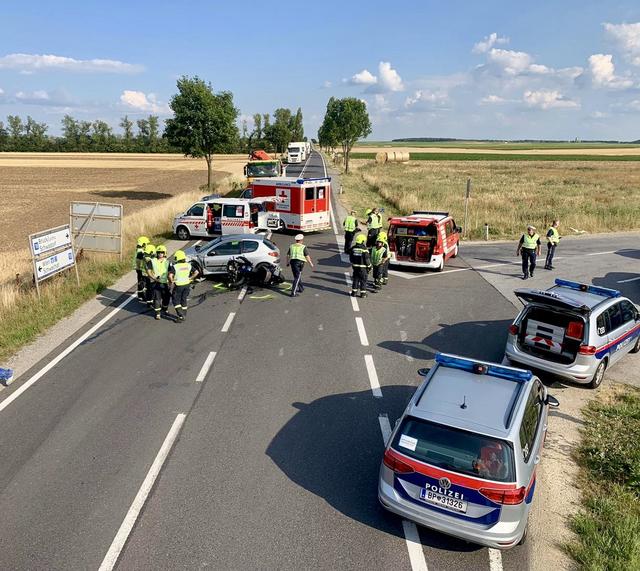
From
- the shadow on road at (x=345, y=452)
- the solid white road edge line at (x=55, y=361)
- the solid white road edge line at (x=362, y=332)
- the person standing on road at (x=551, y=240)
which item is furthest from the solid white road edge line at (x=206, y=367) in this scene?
the person standing on road at (x=551, y=240)

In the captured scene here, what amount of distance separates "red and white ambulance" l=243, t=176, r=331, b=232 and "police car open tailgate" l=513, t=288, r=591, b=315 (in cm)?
1518

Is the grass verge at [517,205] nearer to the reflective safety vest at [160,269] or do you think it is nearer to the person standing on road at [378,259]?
the person standing on road at [378,259]

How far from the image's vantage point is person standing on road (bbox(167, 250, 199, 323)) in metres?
12.1

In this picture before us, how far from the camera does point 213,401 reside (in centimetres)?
838

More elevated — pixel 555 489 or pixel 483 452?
pixel 483 452

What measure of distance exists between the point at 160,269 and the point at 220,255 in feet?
11.9

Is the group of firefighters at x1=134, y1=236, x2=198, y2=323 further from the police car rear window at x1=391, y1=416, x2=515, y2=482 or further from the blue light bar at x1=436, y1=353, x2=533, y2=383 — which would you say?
the police car rear window at x1=391, y1=416, x2=515, y2=482

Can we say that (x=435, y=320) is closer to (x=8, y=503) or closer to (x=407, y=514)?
(x=407, y=514)

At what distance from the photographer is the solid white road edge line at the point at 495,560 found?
5.08m

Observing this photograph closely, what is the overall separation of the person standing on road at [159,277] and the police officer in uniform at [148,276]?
178 mm

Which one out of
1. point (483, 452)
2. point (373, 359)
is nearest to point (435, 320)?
point (373, 359)

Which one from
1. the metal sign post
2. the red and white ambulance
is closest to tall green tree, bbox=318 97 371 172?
the red and white ambulance

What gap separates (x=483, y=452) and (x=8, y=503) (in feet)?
18.5

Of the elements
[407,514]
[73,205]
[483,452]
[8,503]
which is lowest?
[8,503]
